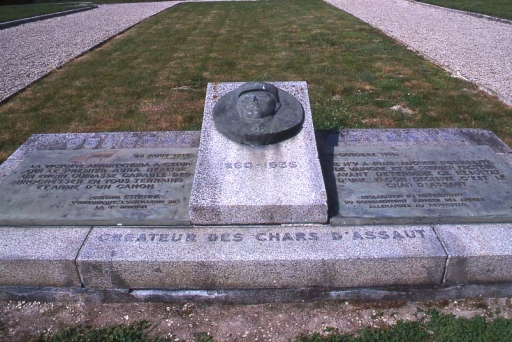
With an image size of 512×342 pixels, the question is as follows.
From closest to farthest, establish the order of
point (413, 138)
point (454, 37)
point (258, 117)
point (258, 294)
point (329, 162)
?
point (258, 294), point (258, 117), point (329, 162), point (413, 138), point (454, 37)

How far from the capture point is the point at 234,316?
3.25 m

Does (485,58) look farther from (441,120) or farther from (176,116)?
(176,116)

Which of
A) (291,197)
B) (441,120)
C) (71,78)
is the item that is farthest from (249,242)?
(71,78)

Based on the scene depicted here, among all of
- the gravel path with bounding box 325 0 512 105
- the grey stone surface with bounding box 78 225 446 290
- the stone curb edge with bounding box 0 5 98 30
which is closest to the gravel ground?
the grey stone surface with bounding box 78 225 446 290

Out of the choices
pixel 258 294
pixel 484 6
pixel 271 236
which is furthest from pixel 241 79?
pixel 484 6

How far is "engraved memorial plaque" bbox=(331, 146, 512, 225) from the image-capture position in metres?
3.49

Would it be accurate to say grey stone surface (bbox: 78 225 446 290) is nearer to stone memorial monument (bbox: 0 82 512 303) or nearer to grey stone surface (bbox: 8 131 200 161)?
stone memorial monument (bbox: 0 82 512 303)

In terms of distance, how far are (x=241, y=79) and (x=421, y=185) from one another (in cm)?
583

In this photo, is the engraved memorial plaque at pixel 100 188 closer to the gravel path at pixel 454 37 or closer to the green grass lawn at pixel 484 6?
the gravel path at pixel 454 37

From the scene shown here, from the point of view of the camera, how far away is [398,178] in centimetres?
388

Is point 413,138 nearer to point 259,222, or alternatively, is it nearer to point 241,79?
point 259,222

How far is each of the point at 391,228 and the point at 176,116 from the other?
4458mm

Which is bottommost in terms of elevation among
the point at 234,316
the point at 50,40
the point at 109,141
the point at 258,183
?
the point at 50,40

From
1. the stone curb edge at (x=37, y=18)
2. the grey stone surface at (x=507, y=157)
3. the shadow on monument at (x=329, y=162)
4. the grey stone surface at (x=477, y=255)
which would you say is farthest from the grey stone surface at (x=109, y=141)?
the stone curb edge at (x=37, y=18)
